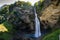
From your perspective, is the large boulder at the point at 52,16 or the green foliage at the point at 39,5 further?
the green foliage at the point at 39,5

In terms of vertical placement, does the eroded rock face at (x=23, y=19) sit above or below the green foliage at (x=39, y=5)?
below

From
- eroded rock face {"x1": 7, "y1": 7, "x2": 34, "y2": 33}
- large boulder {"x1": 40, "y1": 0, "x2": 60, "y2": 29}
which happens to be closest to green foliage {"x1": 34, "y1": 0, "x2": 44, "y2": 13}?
eroded rock face {"x1": 7, "y1": 7, "x2": 34, "y2": 33}

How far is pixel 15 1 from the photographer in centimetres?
2308

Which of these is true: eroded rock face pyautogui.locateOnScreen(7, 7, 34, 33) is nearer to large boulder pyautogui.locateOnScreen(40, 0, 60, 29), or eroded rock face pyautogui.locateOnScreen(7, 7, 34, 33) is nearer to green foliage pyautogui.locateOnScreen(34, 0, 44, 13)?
green foliage pyautogui.locateOnScreen(34, 0, 44, 13)

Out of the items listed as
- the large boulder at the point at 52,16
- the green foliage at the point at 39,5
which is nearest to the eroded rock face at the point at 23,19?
the green foliage at the point at 39,5

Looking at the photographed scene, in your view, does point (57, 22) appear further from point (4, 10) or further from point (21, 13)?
point (4, 10)

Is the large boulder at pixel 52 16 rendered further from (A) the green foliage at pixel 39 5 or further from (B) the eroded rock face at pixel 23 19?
(A) the green foliage at pixel 39 5

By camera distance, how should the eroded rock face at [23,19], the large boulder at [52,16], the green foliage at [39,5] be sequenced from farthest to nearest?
the green foliage at [39,5] < the eroded rock face at [23,19] < the large boulder at [52,16]

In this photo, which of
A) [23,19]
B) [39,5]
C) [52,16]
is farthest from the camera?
[39,5]

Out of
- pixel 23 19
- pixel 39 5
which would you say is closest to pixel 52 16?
pixel 23 19

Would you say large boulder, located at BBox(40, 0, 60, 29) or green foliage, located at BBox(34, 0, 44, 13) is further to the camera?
green foliage, located at BBox(34, 0, 44, 13)

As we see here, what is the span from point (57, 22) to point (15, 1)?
33.2 ft

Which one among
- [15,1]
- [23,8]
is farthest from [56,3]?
[15,1]

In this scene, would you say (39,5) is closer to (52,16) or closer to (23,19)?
(23,19)
